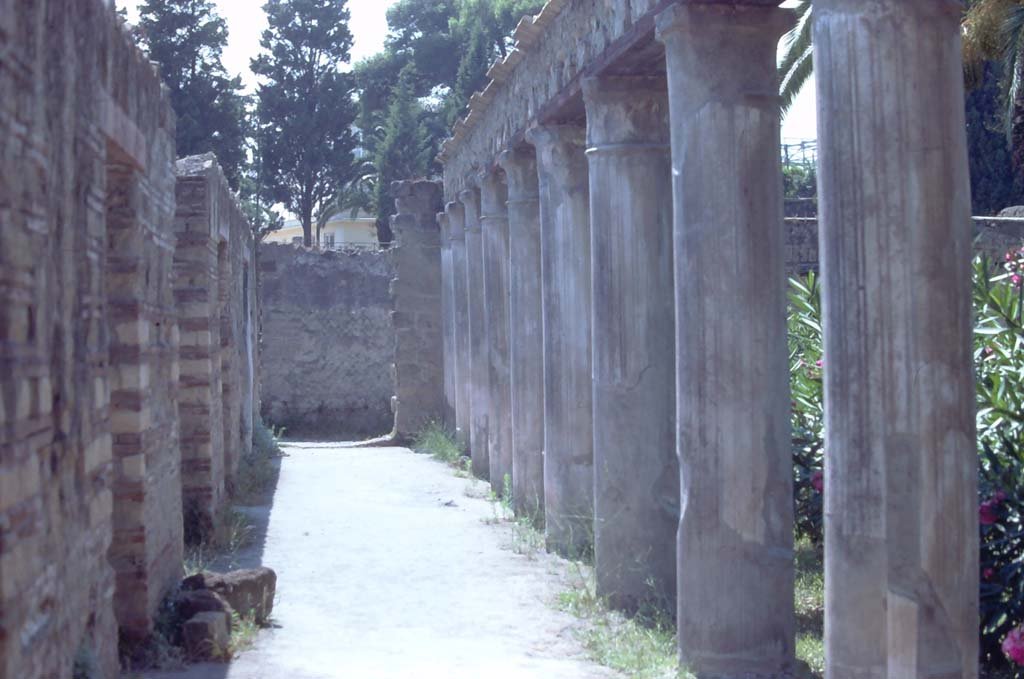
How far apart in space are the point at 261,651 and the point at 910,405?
345cm

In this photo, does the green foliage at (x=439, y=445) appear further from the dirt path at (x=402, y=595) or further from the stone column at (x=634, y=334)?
the stone column at (x=634, y=334)

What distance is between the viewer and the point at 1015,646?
210 inches

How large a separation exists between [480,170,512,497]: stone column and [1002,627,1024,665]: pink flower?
6699mm

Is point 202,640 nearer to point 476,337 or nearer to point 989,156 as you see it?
point 476,337

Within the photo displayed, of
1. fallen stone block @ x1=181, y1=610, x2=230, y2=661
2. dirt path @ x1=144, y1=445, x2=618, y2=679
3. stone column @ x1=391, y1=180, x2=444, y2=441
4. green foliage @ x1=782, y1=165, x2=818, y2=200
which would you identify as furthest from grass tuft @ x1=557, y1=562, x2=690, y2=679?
green foliage @ x1=782, y1=165, x2=818, y2=200

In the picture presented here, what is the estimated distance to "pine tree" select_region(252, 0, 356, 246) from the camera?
3934 cm

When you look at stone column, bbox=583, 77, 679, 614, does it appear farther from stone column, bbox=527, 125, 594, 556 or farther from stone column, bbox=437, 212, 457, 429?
stone column, bbox=437, 212, 457, 429

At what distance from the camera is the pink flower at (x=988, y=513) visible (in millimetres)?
5902

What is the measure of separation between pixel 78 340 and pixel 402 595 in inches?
145

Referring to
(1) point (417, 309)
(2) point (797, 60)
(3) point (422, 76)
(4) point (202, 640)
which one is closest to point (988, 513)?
(4) point (202, 640)

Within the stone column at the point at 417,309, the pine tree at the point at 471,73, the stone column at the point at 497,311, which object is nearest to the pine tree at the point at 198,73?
the pine tree at the point at 471,73

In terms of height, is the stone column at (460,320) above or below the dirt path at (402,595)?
above

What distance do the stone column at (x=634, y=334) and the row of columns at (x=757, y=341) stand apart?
0.04ft

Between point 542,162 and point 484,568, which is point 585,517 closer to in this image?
point 484,568
